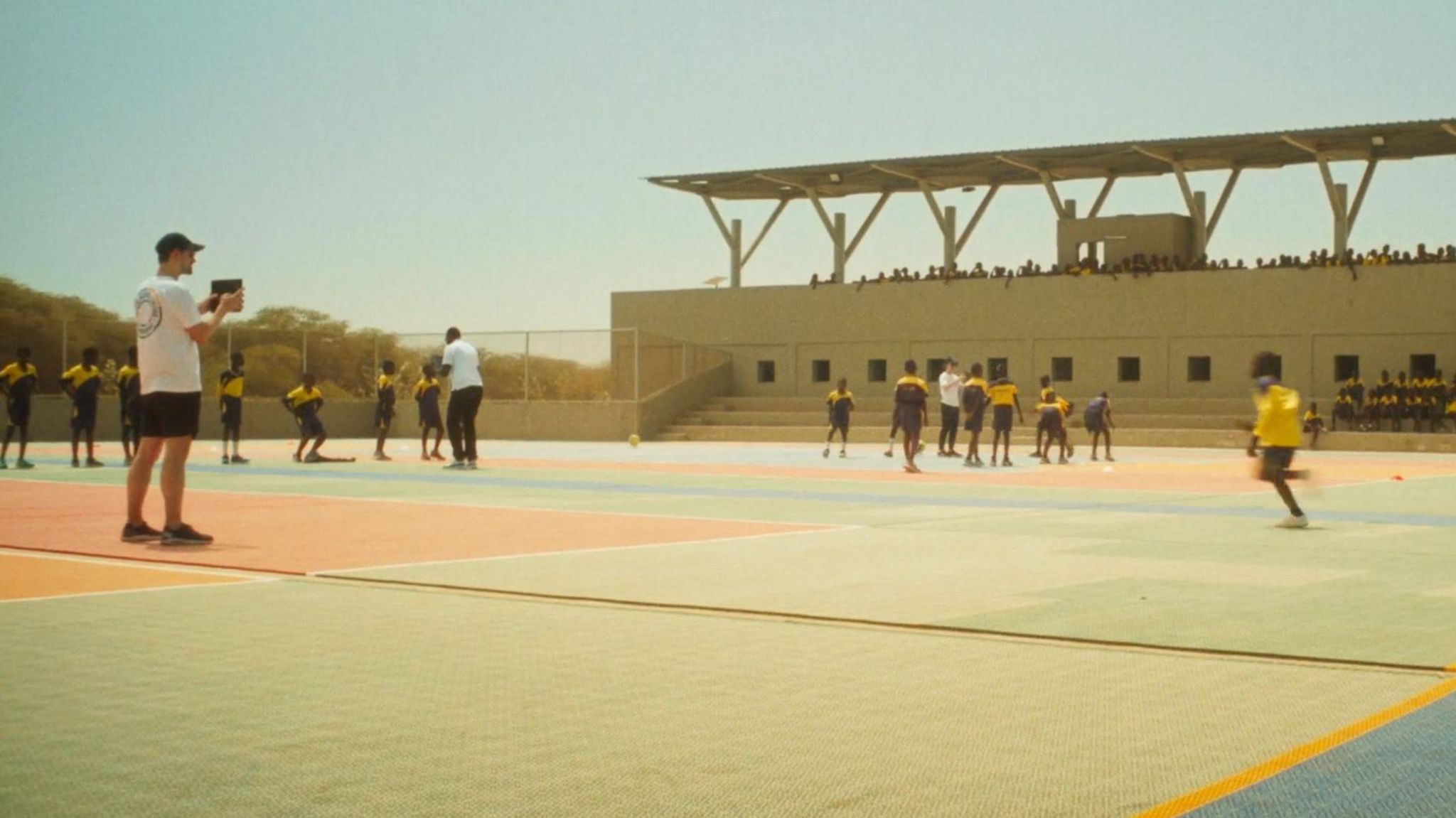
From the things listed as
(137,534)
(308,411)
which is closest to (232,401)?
(308,411)

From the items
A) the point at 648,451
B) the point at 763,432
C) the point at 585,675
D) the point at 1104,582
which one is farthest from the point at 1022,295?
the point at 585,675

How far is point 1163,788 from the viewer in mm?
4484

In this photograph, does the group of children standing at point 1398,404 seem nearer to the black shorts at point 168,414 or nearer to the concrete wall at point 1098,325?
the concrete wall at point 1098,325

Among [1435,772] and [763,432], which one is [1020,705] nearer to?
[1435,772]

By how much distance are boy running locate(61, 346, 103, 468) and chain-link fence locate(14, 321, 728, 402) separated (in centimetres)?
2004

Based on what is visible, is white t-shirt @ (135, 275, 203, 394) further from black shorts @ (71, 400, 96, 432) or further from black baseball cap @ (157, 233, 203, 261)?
black shorts @ (71, 400, 96, 432)

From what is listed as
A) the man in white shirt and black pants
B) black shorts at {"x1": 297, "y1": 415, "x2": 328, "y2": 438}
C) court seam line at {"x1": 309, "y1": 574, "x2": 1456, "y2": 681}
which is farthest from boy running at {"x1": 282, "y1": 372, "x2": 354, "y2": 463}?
court seam line at {"x1": 309, "y1": 574, "x2": 1456, "y2": 681}

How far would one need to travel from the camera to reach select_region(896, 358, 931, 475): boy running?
24.7m

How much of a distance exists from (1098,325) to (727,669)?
45.7 metres

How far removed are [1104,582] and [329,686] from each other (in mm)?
5057

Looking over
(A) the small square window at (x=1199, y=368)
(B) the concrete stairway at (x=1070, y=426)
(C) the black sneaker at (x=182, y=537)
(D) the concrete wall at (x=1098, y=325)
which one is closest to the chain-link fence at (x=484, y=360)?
(B) the concrete stairway at (x=1070, y=426)

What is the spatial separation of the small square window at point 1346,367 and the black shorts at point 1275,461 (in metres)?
34.9

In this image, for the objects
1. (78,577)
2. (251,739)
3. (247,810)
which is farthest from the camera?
(78,577)

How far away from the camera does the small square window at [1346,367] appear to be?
153ft
